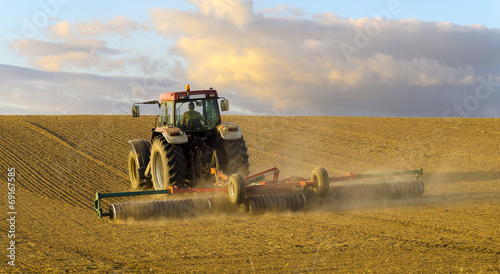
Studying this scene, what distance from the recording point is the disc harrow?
796 centimetres

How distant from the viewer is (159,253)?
19.6ft

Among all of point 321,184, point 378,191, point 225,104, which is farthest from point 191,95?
point 378,191

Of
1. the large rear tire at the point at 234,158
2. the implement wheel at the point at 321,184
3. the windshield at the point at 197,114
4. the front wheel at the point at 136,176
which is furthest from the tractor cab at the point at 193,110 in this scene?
the implement wheel at the point at 321,184

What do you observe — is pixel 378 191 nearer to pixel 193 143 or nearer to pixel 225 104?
pixel 225 104

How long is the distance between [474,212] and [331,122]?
20816mm

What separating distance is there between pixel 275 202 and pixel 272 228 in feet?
3.86

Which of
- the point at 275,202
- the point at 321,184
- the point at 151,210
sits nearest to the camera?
the point at 151,210

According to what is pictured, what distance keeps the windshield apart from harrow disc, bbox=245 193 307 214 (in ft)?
8.07

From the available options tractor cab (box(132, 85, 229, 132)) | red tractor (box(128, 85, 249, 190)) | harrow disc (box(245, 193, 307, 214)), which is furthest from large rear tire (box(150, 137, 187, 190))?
harrow disc (box(245, 193, 307, 214))

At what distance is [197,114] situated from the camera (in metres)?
10.2

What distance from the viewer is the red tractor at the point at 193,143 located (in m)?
9.43

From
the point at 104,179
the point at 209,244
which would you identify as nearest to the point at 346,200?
the point at 209,244

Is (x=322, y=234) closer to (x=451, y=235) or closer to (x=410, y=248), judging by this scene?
(x=410, y=248)

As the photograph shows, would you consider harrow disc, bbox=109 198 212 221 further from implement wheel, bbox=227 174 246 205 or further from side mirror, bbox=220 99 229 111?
side mirror, bbox=220 99 229 111
